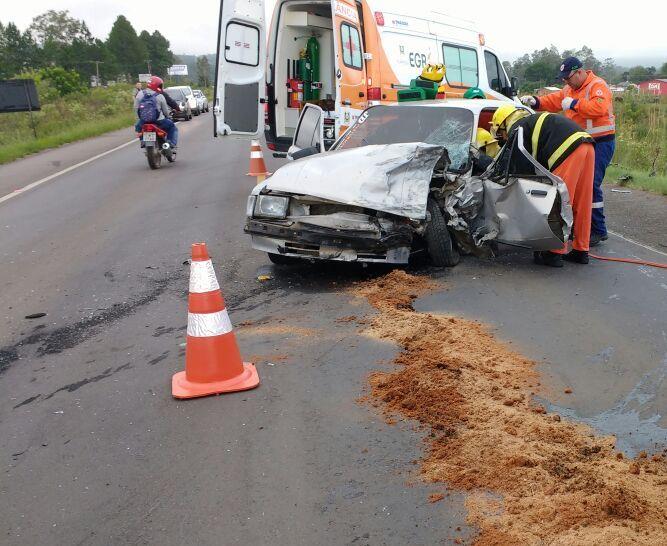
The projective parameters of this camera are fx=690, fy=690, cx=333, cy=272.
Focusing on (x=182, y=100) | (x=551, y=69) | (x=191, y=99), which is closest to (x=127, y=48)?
(x=191, y=99)

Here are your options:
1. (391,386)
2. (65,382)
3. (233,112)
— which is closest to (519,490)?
(391,386)

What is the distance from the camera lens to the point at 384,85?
1263 cm

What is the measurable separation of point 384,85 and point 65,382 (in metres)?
9.57

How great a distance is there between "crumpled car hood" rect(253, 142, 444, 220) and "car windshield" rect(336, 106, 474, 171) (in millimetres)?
718

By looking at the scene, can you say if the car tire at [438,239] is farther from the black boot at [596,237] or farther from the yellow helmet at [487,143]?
the black boot at [596,237]

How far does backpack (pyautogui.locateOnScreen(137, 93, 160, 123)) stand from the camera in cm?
1412

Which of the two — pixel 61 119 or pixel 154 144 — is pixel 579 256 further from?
pixel 61 119

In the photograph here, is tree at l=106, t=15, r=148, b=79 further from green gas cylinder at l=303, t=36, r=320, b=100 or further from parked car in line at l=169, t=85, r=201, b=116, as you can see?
green gas cylinder at l=303, t=36, r=320, b=100

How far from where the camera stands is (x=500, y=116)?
7383 mm

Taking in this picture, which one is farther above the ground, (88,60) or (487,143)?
(88,60)

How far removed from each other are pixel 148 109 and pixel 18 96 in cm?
1175

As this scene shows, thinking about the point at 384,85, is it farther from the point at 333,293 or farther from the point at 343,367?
the point at 343,367

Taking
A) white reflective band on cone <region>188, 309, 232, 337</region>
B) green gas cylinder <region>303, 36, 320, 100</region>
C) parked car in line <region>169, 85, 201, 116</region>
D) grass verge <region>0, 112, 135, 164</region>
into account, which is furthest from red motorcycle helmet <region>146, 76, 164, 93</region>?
parked car in line <region>169, 85, 201, 116</region>

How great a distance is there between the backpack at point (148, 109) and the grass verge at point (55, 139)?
5.62 metres
